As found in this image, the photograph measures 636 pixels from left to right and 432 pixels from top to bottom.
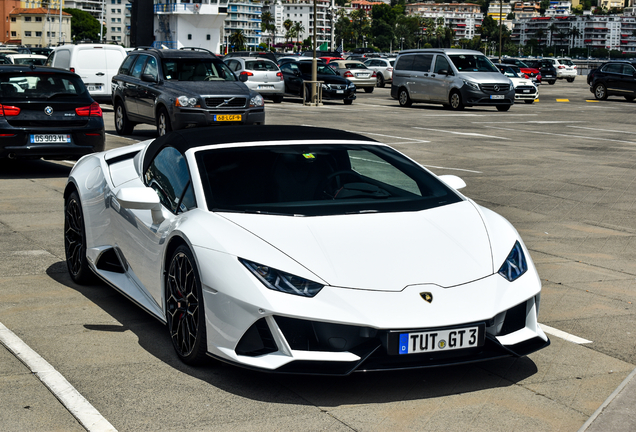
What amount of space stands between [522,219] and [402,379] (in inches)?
208

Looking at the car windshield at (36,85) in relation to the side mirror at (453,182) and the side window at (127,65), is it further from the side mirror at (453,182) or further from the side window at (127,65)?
the side mirror at (453,182)

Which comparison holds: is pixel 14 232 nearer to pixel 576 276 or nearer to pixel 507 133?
pixel 576 276

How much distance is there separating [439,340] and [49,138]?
30.9 feet

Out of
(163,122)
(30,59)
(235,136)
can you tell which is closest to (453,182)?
(235,136)

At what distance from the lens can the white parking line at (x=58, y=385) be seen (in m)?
3.76

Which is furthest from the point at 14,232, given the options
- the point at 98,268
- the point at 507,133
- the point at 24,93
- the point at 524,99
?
the point at 524,99

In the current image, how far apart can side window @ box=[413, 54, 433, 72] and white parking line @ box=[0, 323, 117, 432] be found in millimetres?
25991

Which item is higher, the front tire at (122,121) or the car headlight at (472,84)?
the car headlight at (472,84)

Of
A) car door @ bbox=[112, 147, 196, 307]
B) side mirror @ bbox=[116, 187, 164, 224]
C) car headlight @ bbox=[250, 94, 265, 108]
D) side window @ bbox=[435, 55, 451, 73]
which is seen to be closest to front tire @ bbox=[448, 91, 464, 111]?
side window @ bbox=[435, 55, 451, 73]

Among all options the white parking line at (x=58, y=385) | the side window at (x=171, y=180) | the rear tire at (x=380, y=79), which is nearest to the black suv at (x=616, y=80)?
the rear tire at (x=380, y=79)

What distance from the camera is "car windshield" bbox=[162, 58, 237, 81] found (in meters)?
17.1

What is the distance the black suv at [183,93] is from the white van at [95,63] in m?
6.84

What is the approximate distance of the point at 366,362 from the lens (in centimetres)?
391

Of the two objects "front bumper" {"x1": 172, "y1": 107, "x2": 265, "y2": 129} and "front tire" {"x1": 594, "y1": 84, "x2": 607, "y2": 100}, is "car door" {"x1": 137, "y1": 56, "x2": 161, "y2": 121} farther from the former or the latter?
"front tire" {"x1": 594, "y1": 84, "x2": 607, "y2": 100}
